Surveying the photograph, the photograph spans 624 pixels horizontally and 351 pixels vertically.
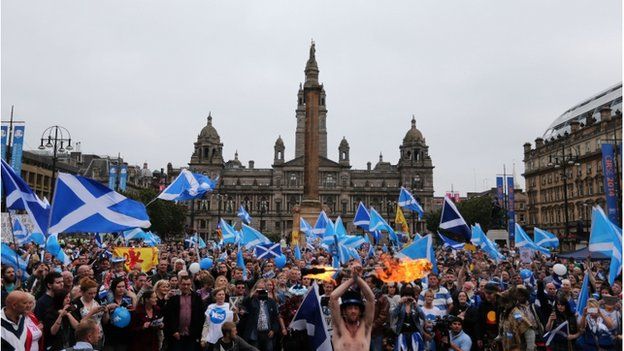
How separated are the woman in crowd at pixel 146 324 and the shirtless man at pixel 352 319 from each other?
303 cm

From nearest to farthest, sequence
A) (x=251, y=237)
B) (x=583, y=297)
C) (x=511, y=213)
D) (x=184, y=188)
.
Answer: (x=583, y=297), (x=184, y=188), (x=251, y=237), (x=511, y=213)

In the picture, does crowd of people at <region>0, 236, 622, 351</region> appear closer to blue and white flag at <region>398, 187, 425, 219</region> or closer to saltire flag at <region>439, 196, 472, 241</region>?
saltire flag at <region>439, 196, 472, 241</region>

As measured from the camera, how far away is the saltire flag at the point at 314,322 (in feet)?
22.5

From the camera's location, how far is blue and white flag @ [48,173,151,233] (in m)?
9.19

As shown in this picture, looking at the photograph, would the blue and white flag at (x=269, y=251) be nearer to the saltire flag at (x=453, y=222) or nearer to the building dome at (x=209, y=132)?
the saltire flag at (x=453, y=222)

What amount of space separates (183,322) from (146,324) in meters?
0.49

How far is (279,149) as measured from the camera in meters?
121

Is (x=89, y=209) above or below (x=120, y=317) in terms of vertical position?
above

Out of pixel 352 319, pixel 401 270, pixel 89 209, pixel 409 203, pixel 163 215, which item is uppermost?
pixel 163 215

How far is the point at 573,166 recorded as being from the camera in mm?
60781

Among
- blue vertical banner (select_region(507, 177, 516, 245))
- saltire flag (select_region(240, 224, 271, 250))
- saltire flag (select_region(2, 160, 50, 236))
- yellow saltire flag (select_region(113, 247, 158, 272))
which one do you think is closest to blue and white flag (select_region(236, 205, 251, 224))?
saltire flag (select_region(240, 224, 271, 250))

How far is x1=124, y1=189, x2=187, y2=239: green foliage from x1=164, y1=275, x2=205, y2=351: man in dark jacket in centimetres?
6460

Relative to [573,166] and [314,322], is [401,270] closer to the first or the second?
[314,322]

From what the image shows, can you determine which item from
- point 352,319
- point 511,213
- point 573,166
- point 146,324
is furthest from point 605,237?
point 573,166
